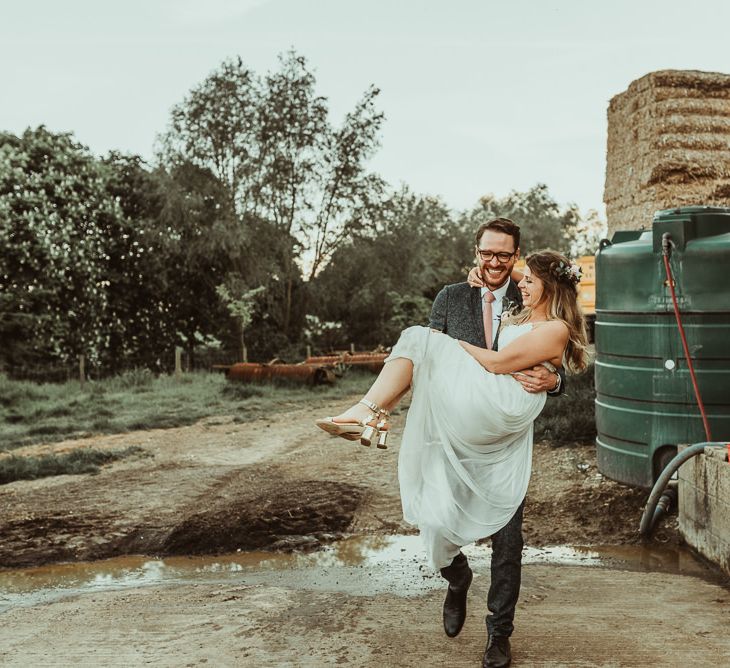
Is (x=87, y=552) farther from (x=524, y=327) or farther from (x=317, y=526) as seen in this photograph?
(x=524, y=327)

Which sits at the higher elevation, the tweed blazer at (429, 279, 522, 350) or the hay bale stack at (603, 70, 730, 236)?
the hay bale stack at (603, 70, 730, 236)

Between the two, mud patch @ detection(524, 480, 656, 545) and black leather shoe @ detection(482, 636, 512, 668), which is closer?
black leather shoe @ detection(482, 636, 512, 668)

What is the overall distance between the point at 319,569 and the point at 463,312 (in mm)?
2165

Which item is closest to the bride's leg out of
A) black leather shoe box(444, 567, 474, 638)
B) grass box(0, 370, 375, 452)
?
black leather shoe box(444, 567, 474, 638)

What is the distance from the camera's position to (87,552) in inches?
225

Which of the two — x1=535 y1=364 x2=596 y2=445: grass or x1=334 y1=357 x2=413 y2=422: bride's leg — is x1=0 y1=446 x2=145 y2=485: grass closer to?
x1=535 y1=364 x2=596 y2=445: grass

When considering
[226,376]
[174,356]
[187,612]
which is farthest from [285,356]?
[187,612]

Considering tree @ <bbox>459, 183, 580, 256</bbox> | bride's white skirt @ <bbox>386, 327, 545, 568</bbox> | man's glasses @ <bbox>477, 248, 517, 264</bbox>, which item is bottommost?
bride's white skirt @ <bbox>386, 327, 545, 568</bbox>

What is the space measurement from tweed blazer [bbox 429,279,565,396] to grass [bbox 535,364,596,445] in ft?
13.7

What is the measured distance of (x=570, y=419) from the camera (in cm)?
911

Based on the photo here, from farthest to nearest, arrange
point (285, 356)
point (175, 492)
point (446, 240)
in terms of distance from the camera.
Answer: point (446, 240) < point (285, 356) < point (175, 492)

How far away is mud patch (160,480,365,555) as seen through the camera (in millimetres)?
5855

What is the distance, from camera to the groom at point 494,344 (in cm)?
338

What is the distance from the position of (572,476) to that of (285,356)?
15.4 m
